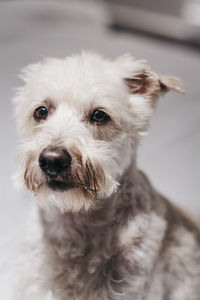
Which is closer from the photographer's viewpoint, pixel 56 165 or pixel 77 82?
pixel 56 165

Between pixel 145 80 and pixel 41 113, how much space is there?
10.5 inches

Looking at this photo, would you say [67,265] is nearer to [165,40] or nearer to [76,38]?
[76,38]

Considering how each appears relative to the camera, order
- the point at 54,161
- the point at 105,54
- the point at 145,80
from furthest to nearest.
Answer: the point at 105,54 → the point at 145,80 → the point at 54,161

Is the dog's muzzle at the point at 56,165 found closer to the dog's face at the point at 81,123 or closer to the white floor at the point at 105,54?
Result: the dog's face at the point at 81,123

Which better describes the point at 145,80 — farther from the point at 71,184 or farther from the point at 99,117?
the point at 71,184

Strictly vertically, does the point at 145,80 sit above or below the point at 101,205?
above

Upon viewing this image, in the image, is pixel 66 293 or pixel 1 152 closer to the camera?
pixel 66 293

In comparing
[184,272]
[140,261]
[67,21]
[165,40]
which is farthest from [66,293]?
[67,21]

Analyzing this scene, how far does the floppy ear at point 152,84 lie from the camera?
37.9 inches

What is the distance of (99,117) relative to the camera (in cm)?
92

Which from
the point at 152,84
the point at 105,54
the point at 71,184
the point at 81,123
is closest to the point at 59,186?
the point at 71,184

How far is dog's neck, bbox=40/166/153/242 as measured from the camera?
0.94 m

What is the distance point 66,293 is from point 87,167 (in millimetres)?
320

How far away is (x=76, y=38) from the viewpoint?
304 centimetres
